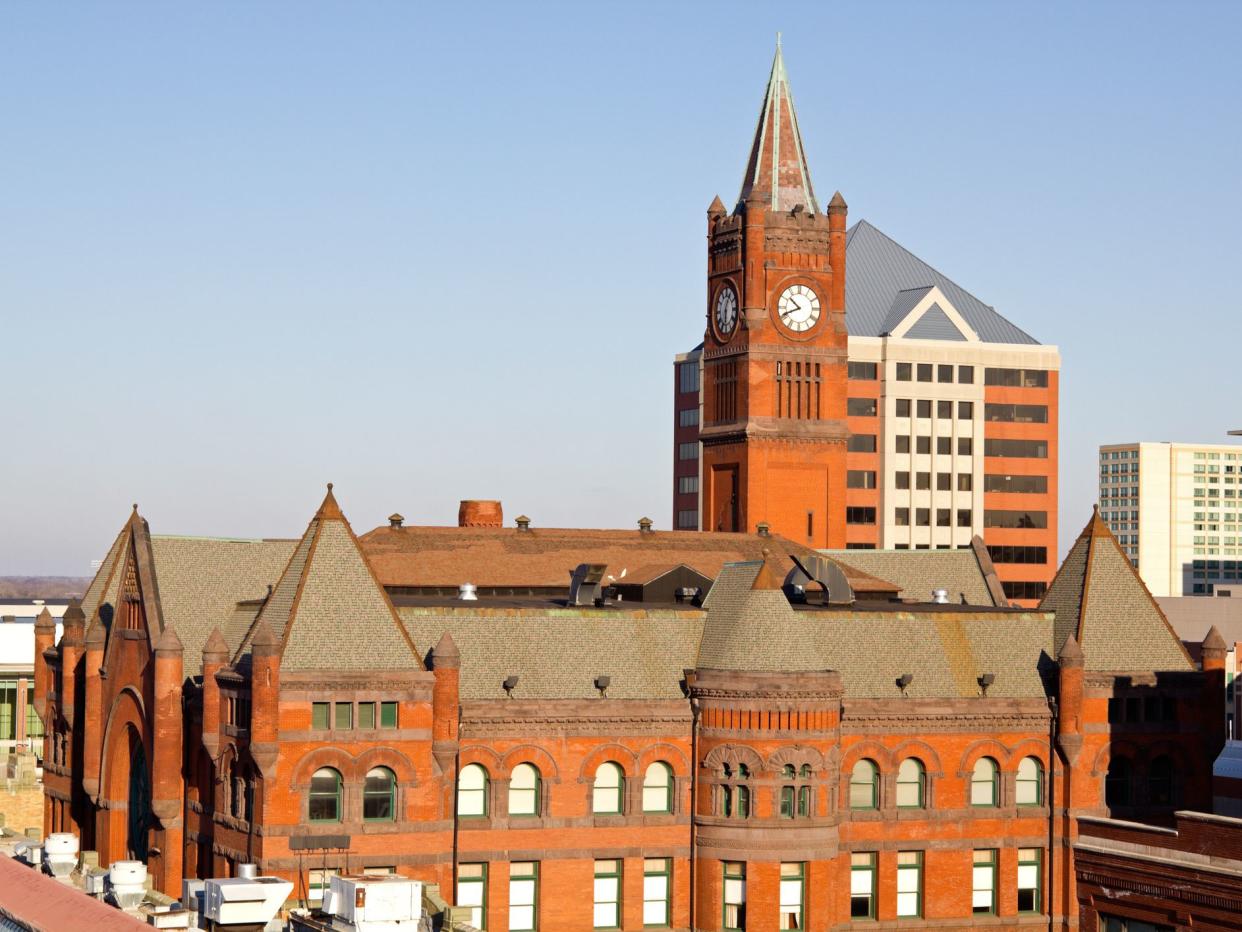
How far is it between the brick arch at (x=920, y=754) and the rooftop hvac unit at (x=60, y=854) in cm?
2915

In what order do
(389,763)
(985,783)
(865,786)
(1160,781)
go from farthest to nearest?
(1160,781) → (985,783) → (865,786) → (389,763)

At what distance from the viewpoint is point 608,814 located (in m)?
77.1

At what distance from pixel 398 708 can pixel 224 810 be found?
7402mm

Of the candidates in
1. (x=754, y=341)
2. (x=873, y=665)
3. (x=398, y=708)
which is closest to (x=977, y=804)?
Result: (x=873, y=665)

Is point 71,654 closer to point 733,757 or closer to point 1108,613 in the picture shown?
point 733,757

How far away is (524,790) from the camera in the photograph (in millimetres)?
76062

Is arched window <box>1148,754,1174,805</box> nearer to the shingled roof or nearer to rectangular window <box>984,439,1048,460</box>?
the shingled roof

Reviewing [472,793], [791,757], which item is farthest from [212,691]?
[791,757]

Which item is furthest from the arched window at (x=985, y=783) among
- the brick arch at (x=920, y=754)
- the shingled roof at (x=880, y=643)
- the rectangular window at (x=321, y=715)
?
the rectangular window at (x=321, y=715)

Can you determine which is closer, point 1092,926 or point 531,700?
point 1092,926

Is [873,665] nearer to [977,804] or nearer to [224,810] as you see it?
[977,804]

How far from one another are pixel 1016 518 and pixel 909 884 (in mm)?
101053

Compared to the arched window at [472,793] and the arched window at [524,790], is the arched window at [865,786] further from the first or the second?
the arched window at [472,793]

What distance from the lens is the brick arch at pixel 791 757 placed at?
76000 mm
